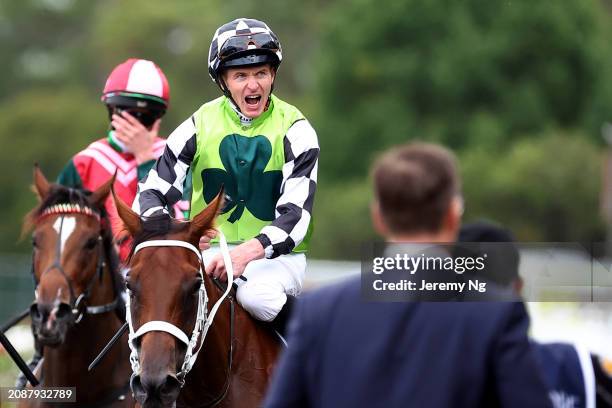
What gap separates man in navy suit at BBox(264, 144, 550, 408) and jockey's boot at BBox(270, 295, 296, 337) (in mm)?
2143

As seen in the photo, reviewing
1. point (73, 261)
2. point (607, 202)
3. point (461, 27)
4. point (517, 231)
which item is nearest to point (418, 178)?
point (73, 261)

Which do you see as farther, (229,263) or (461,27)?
(461,27)

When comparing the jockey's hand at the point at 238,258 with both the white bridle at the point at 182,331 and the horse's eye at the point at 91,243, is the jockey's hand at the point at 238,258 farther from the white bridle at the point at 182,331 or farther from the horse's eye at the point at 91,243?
the horse's eye at the point at 91,243

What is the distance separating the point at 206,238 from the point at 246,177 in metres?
0.60

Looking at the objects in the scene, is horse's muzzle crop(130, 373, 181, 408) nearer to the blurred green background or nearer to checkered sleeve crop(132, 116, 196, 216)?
Result: checkered sleeve crop(132, 116, 196, 216)

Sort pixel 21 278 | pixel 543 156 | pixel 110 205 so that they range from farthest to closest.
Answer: pixel 543 156, pixel 21 278, pixel 110 205

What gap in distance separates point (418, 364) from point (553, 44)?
36.1 metres

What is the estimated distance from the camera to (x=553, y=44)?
3850cm

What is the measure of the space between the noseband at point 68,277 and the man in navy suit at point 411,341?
3197 mm

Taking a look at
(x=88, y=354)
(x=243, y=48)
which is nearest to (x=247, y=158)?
(x=243, y=48)

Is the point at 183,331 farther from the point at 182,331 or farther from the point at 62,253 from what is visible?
the point at 62,253

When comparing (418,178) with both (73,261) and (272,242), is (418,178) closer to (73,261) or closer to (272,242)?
(272,242)

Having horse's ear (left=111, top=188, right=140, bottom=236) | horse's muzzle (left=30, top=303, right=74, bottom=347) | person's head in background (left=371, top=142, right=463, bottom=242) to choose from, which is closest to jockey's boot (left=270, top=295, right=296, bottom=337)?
horse's ear (left=111, top=188, right=140, bottom=236)

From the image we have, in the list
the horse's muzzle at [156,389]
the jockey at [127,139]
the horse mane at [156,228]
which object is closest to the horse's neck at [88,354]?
the jockey at [127,139]
